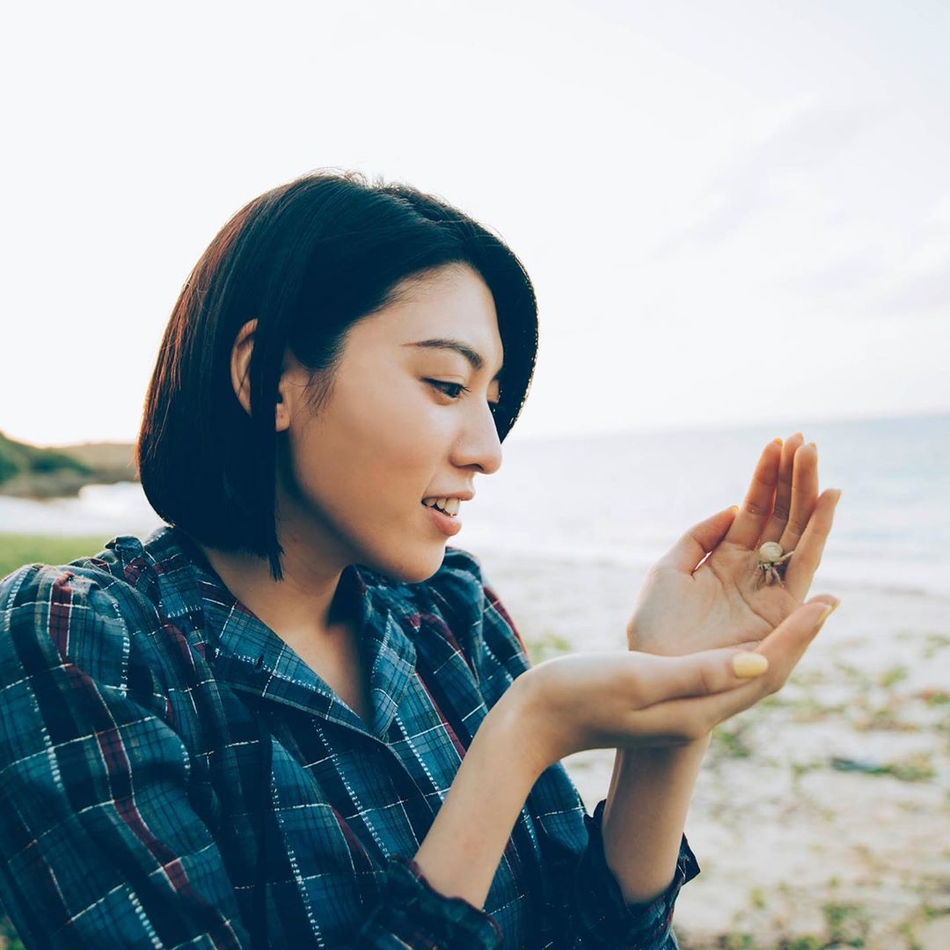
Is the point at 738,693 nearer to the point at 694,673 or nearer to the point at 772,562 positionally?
the point at 694,673

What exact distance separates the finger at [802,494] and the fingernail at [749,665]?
452 mm

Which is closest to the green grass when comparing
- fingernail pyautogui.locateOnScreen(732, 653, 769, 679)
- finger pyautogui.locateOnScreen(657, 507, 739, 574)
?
finger pyautogui.locateOnScreen(657, 507, 739, 574)

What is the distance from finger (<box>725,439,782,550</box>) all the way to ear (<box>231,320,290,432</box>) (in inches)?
39.9

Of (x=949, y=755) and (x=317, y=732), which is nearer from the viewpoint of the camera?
(x=317, y=732)

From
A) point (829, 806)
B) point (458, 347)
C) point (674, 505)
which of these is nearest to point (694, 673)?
point (458, 347)

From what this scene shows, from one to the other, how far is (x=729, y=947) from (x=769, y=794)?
1.77m

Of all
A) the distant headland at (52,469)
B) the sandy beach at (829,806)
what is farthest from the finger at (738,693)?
the distant headland at (52,469)

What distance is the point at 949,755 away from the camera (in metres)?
5.65

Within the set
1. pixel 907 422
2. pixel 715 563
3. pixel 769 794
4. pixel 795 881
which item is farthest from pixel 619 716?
pixel 907 422

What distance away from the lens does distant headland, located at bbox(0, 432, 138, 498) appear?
31.1 m

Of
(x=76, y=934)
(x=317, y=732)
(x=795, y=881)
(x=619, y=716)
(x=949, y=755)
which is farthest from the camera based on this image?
(x=949, y=755)

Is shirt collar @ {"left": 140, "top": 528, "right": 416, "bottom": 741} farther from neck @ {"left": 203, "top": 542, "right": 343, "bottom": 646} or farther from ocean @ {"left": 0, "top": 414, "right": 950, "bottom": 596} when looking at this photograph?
ocean @ {"left": 0, "top": 414, "right": 950, "bottom": 596}

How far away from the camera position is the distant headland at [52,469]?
3114cm

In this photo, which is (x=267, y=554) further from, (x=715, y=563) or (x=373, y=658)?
(x=715, y=563)
